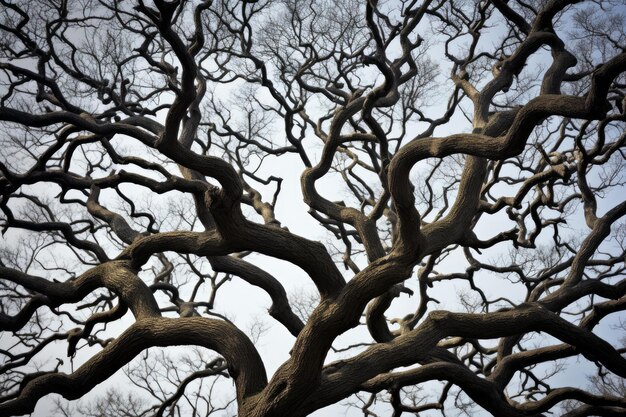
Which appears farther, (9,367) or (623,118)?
(9,367)

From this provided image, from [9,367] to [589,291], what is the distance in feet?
23.6

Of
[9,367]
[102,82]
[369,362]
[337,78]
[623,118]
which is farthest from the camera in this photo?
[337,78]

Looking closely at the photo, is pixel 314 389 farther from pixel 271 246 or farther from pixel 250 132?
pixel 250 132

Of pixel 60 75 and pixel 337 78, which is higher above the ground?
pixel 60 75

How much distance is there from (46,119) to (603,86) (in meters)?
5.17

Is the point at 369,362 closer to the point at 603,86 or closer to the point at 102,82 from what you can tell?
the point at 603,86

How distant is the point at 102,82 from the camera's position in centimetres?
778

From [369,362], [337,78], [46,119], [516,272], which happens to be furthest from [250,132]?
[369,362]

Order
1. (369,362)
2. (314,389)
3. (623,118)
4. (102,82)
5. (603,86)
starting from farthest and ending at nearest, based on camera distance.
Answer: (102,82), (623,118), (369,362), (314,389), (603,86)

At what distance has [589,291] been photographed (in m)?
6.40

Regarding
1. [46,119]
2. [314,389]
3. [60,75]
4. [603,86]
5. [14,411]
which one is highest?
[60,75]

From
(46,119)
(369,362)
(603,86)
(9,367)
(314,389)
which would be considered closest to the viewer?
(603,86)

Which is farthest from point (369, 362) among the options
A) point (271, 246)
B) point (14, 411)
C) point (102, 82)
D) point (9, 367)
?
point (102, 82)

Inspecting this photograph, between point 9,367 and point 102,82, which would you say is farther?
point 102,82
